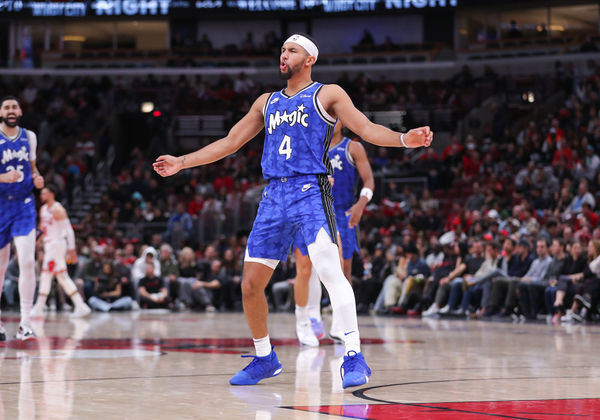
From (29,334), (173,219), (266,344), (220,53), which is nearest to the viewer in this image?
(266,344)

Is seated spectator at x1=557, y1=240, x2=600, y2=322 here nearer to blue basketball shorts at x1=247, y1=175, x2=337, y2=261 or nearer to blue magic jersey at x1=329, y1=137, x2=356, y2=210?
blue magic jersey at x1=329, y1=137, x2=356, y2=210

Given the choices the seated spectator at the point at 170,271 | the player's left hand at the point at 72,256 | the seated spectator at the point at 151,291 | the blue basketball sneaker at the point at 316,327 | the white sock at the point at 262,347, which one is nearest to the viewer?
the white sock at the point at 262,347

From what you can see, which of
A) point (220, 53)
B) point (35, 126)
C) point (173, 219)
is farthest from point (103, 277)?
point (220, 53)

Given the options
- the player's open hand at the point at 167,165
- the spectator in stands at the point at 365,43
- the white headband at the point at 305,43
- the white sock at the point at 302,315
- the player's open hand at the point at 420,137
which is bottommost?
the white sock at the point at 302,315

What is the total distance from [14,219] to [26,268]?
54 centimetres

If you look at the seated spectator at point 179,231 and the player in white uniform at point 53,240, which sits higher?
the player in white uniform at point 53,240

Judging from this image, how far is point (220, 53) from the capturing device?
33062 mm

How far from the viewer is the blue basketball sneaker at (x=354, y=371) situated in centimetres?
511

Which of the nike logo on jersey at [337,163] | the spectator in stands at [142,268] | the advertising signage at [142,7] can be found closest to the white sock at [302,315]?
the nike logo on jersey at [337,163]

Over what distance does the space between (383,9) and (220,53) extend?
618 cm

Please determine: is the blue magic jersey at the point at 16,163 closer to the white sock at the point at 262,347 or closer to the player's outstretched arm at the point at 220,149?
the player's outstretched arm at the point at 220,149

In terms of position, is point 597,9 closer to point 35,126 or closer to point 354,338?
point 35,126

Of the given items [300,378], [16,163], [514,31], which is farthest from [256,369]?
[514,31]

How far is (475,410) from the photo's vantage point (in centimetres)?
434
